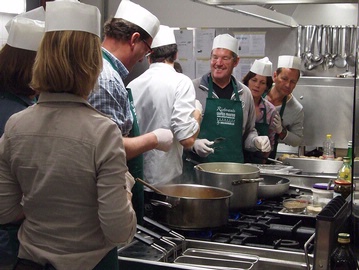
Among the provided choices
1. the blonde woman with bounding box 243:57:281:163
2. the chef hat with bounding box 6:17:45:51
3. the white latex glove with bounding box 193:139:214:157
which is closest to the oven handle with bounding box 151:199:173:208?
the chef hat with bounding box 6:17:45:51

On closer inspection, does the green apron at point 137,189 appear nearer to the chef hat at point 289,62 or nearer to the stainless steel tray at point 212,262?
the stainless steel tray at point 212,262

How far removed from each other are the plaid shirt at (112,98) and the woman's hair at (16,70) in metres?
0.20

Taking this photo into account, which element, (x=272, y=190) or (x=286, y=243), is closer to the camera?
(x=286, y=243)

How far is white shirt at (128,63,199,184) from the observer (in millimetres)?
2688

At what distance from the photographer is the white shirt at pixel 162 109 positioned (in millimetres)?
2688

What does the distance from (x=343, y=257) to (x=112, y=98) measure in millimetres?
838

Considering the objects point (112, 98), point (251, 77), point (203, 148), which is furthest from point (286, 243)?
point (251, 77)

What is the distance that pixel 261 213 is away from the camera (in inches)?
84.6

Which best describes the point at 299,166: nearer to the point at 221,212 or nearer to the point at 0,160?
the point at 221,212

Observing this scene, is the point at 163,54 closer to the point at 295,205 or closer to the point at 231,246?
the point at 295,205

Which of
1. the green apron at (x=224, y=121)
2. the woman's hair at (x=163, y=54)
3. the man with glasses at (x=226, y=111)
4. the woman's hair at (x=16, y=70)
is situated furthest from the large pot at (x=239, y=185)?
the green apron at (x=224, y=121)

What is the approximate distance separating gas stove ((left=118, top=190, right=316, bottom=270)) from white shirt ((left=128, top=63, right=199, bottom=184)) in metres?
0.77

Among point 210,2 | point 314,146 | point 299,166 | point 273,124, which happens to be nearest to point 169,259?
point 210,2

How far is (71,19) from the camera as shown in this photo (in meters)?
1.30
